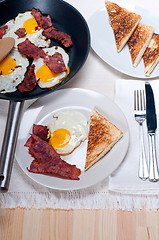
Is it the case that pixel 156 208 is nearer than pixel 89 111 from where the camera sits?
Yes

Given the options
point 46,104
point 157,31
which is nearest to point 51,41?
point 46,104

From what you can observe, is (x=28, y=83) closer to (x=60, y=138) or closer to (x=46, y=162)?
(x=60, y=138)

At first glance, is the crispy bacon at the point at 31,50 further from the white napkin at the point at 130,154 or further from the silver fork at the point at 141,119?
the silver fork at the point at 141,119

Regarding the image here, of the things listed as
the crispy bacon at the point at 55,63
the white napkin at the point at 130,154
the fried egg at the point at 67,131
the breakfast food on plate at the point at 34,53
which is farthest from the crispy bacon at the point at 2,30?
the white napkin at the point at 130,154

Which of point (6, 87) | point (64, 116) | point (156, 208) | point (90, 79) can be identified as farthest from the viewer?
point (90, 79)

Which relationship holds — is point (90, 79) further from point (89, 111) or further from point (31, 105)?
point (31, 105)
